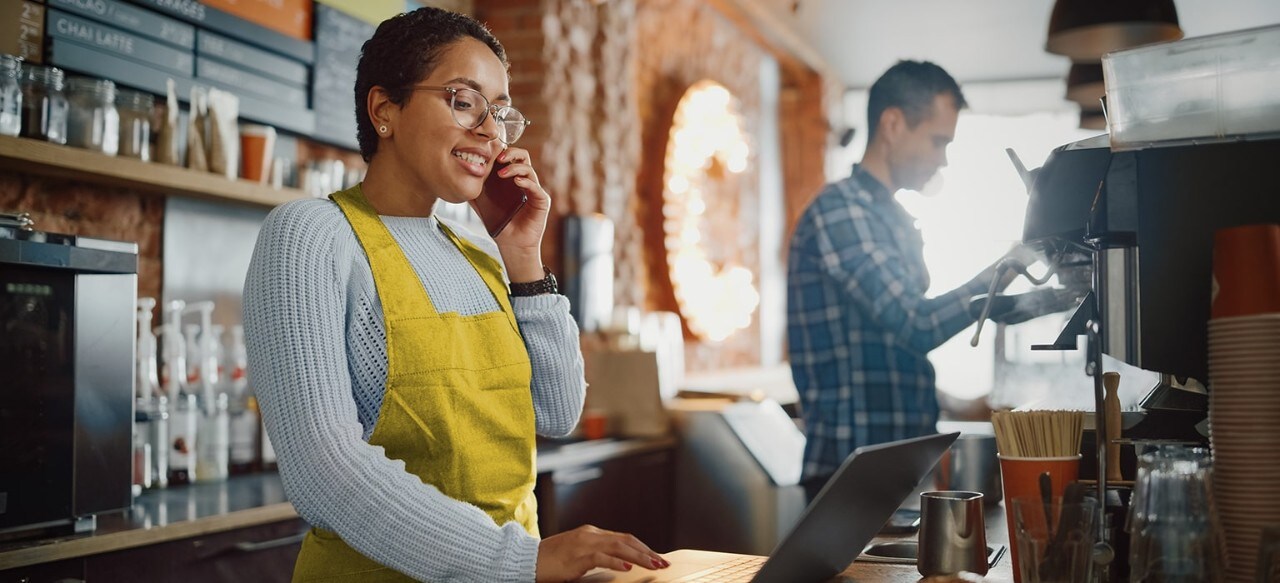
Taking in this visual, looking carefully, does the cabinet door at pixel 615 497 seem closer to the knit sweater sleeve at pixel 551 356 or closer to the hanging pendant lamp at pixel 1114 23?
the knit sweater sleeve at pixel 551 356

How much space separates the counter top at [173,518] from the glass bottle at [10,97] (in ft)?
2.63

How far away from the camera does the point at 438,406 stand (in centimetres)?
146

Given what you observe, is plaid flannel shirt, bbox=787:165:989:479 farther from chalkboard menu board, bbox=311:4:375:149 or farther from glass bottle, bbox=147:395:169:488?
glass bottle, bbox=147:395:169:488

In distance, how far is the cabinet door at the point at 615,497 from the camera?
11.0 ft

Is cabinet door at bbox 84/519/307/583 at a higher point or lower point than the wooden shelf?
lower

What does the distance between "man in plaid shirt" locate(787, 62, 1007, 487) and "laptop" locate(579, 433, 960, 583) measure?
3.92 ft

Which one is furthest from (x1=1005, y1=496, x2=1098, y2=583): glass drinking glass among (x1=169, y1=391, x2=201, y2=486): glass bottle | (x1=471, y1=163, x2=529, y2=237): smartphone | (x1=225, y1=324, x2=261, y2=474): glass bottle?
(x1=225, y1=324, x2=261, y2=474): glass bottle

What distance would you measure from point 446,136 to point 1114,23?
2.61m

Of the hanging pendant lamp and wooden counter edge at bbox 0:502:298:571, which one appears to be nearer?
wooden counter edge at bbox 0:502:298:571

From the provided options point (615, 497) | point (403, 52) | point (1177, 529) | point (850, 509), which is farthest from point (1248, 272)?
point (615, 497)

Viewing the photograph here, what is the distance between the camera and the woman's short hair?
60.8 inches

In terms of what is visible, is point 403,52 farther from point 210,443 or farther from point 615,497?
point 615,497

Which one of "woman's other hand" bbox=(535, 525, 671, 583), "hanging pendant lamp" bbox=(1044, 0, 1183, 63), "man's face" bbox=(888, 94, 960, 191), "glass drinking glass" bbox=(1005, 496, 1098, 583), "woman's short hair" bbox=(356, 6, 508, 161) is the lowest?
"woman's other hand" bbox=(535, 525, 671, 583)

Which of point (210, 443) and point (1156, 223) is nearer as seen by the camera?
point (1156, 223)
